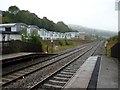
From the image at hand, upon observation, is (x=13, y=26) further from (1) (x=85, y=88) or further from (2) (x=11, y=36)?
(1) (x=85, y=88)

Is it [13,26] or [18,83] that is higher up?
[13,26]

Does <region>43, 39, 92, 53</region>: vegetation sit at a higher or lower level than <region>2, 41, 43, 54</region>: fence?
lower

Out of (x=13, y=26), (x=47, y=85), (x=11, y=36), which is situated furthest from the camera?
(x=13, y=26)

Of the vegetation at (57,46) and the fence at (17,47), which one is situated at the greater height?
the fence at (17,47)

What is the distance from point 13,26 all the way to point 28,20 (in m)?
33.4

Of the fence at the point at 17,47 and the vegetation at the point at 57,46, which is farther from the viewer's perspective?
the vegetation at the point at 57,46

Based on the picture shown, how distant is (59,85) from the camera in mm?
11281

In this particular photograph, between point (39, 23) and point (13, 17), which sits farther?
point (39, 23)

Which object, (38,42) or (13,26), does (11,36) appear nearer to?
(13,26)

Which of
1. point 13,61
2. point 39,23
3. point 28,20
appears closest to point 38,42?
point 13,61

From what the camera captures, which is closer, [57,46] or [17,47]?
[17,47]

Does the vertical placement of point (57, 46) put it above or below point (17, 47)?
below

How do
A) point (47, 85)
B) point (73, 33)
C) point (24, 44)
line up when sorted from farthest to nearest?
point (73, 33) < point (24, 44) < point (47, 85)

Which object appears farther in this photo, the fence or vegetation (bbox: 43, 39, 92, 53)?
vegetation (bbox: 43, 39, 92, 53)
